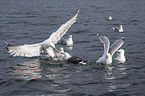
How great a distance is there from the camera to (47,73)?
→ 14.9 metres

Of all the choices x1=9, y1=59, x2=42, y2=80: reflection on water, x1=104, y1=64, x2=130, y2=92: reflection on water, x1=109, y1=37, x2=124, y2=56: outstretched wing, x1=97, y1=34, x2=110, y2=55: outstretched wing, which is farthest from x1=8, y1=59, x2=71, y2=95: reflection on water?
x1=109, y1=37, x2=124, y2=56: outstretched wing

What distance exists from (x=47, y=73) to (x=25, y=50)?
242cm

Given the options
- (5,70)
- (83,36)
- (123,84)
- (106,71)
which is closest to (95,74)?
(106,71)

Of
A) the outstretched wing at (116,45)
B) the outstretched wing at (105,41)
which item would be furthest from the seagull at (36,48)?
the outstretched wing at (116,45)

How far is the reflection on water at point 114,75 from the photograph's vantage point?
509 inches

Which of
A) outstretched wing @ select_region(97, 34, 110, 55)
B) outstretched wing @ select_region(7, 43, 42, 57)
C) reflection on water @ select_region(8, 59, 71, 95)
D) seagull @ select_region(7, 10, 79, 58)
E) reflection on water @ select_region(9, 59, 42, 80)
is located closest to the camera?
reflection on water @ select_region(8, 59, 71, 95)

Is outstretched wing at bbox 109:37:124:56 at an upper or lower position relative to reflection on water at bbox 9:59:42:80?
upper

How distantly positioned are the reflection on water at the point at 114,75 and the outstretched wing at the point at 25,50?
16.2ft

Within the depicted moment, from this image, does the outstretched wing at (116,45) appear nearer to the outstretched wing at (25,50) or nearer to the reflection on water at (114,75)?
the reflection on water at (114,75)

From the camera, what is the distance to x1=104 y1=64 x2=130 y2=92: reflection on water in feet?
42.5

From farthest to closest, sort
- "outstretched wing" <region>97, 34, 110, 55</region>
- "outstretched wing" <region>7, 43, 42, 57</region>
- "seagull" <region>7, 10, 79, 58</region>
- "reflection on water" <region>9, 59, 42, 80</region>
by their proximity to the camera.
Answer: "seagull" <region>7, 10, 79, 58</region> → "outstretched wing" <region>7, 43, 42, 57</region> → "outstretched wing" <region>97, 34, 110, 55</region> → "reflection on water" <region>9, 59, 42, 80</region>

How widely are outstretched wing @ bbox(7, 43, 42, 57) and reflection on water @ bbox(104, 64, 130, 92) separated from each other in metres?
→ 4.92

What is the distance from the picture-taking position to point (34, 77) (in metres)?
14.3

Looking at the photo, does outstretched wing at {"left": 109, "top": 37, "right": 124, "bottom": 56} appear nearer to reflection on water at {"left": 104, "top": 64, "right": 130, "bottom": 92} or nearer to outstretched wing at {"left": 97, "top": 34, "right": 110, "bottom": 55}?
outstretched wing at {"left": 97, "top": 34, "right": 110, "bottom": 55}
